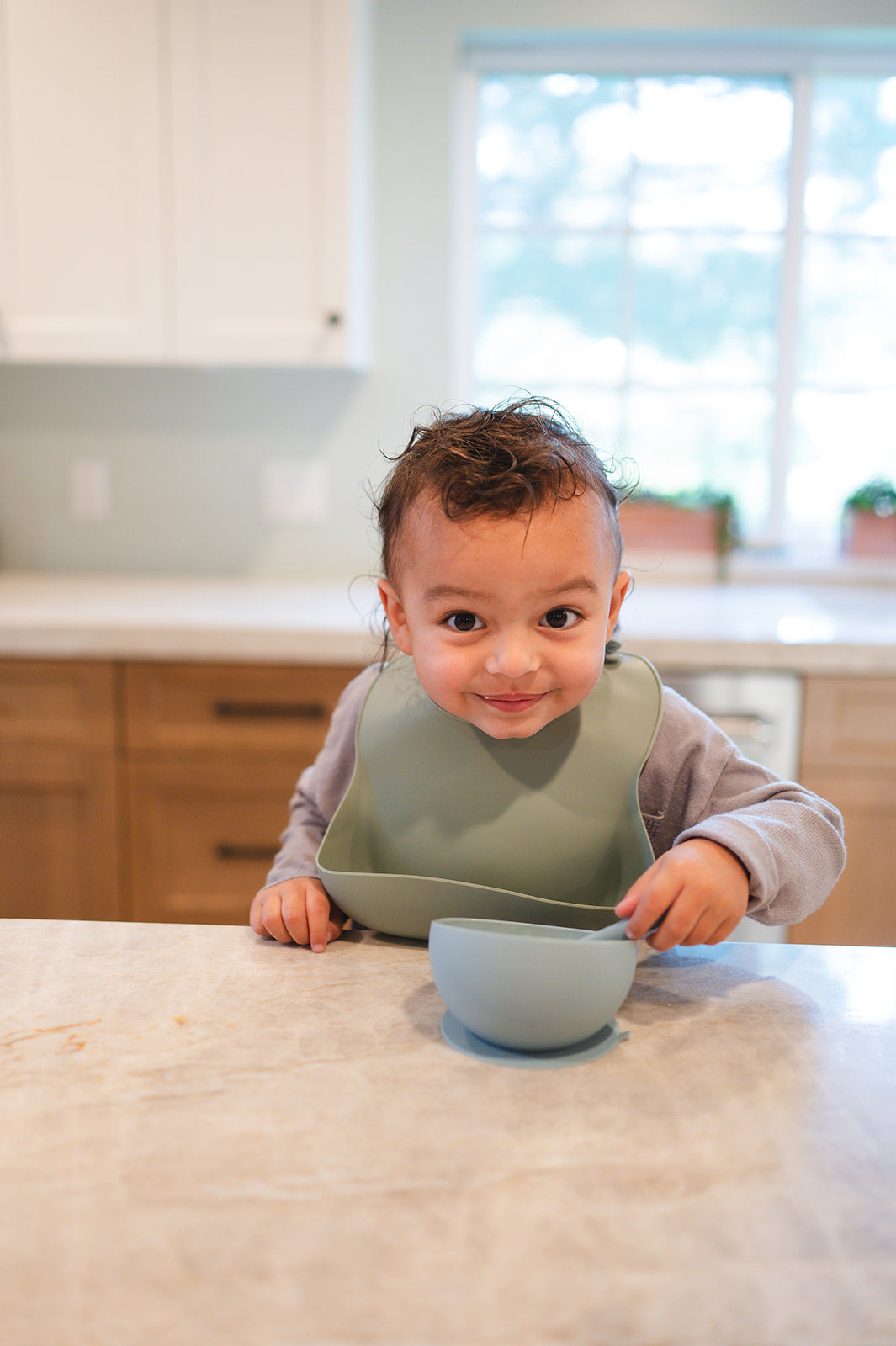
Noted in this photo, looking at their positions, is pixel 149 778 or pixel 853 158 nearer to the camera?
pixel 149 778

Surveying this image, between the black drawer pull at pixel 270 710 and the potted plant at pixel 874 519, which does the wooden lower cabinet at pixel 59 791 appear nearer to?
the black drawer pull at pixel 270 710

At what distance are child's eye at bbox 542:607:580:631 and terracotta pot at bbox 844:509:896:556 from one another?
6.53ft

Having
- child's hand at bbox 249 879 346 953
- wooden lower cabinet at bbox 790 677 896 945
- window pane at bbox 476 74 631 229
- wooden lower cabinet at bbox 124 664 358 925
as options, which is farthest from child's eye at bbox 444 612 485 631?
window pane at bbox 476 74 631 229

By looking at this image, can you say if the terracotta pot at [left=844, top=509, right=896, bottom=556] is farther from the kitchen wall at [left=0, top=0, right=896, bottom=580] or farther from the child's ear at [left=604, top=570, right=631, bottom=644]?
the child's ear at [left=604, top=570, right=631, bottom=644]

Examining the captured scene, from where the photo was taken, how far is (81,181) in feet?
6.79

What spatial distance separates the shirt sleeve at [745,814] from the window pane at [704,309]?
5.78 feet

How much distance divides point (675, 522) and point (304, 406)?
0.93 meters

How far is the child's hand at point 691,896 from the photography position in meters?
0.65

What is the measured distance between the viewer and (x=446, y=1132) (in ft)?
1.65

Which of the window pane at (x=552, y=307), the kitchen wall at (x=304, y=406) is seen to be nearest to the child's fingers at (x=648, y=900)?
the kitchen wall at (x=304, y=406)

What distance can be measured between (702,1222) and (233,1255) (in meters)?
0.19

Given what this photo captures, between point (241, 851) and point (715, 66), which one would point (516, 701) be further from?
point (715, 66)

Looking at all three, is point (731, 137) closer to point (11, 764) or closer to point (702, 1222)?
point (11, 764)

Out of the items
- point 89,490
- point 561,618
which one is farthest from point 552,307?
point 561,618
